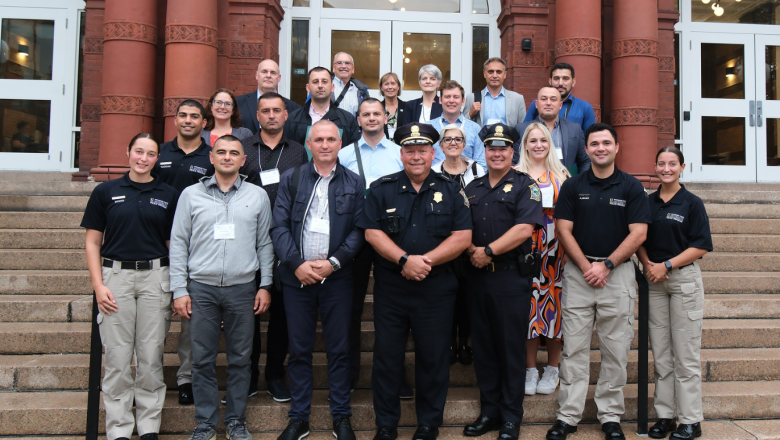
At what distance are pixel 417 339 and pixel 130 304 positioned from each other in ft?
6.61

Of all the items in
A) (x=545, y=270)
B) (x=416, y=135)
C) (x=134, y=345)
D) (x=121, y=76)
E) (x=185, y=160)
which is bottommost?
(x=134, y=345)

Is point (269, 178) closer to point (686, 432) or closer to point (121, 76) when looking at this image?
point (686, 432)

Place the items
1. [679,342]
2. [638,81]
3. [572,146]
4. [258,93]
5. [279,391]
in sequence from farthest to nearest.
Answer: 1. [638,81]
2. [258,93]
3. [572,146]
4. [279,391]
5. [679,342]

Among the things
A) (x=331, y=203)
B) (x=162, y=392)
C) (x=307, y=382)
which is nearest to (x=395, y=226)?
(x=331, y=203)

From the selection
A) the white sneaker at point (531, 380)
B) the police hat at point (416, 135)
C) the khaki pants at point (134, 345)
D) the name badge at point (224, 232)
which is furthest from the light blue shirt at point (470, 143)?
the khaki pants at point (134, 345)

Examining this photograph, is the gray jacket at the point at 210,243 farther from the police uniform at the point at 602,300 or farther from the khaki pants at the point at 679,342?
the khaki pants at the point at 679,342

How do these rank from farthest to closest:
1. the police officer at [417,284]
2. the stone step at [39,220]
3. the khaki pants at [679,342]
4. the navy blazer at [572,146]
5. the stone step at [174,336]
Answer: the stone step at [39,220] < the navy blazer at [572,146] < the stone step at [174,336] < the khaki pants at [679,342] < the police officer at [417,284]

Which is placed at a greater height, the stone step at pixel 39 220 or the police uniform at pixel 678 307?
the stone step at pixel 39 220

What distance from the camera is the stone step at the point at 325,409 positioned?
407 centimetres

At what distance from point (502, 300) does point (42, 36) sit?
9.91m

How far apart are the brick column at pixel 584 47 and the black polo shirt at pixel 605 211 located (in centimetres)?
494

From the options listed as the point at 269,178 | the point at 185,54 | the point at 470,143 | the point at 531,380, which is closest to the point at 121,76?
the point at 185,54

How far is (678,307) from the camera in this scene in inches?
159

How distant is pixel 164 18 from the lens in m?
8.85
